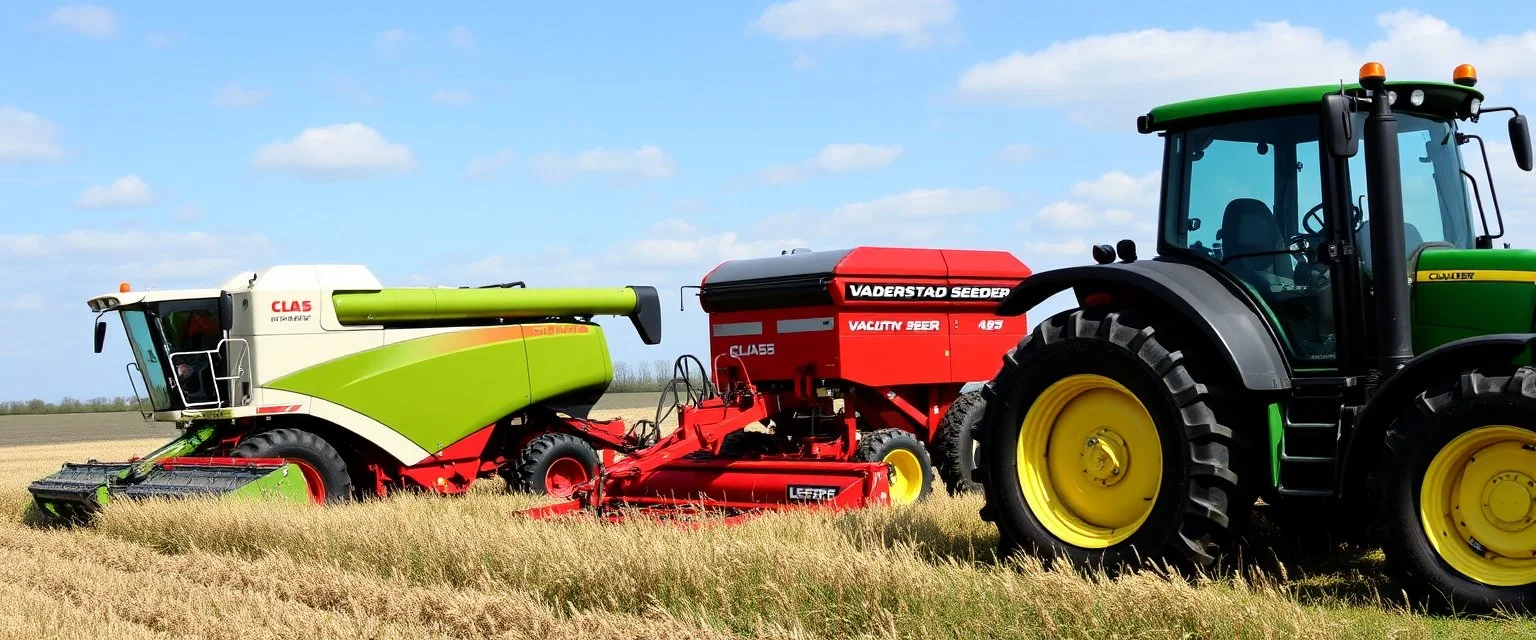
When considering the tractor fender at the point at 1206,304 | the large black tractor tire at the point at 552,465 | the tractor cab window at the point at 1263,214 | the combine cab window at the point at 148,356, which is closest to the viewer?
the tractor fender at the point at 1206,304

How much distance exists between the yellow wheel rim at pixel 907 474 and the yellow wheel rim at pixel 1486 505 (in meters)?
6.69

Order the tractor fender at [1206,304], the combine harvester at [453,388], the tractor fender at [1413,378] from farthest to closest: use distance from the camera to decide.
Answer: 1. the combine harvester at [453,388]
2. the tractor fender at [1206,304]
3. the tractor fender at [1413,378]

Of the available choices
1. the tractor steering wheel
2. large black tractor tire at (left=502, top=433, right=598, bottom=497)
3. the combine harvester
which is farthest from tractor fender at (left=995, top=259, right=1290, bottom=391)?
large black tractor tire at (left=502, top=433, right=598, bottom=497)

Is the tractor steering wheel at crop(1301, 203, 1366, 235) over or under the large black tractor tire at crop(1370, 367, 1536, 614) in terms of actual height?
over

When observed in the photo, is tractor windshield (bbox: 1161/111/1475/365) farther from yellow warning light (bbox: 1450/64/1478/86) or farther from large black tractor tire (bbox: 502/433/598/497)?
large black tractor tire (bbox: 502/433/598/497)

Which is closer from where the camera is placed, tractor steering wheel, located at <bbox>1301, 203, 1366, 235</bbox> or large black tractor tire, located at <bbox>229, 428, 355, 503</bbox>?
tractor steering wheel, located at <bbox>1301, 203, 1366, 235</bbox>

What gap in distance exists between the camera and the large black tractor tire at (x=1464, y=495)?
539 centimetres

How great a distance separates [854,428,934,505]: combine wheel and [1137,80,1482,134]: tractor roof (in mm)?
5227

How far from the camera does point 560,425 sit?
51.0 ft

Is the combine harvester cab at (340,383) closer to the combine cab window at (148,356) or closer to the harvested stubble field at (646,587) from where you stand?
the combine cab window at (148,356)

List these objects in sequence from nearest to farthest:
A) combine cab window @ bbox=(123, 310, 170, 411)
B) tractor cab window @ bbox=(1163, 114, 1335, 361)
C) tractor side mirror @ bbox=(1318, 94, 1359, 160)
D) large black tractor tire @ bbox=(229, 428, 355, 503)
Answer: tractor side mirror @ bbox=(1318, 94, 1359, 160)
tractor cab window @ bbox=(1163, 114, 1335, 361)
large black tractor tire @ bbox=(229, 428, 355, 503)
combine cab window @ bbox=(123, 310, 170, 411)

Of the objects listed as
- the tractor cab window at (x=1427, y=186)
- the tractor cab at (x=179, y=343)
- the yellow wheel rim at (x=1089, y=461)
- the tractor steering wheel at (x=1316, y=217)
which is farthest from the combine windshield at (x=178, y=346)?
the tractor cab window at (x=1427, y=186)

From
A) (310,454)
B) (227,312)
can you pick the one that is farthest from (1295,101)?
(227,312)

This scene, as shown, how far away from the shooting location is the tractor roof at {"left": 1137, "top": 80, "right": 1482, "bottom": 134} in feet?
21.7
